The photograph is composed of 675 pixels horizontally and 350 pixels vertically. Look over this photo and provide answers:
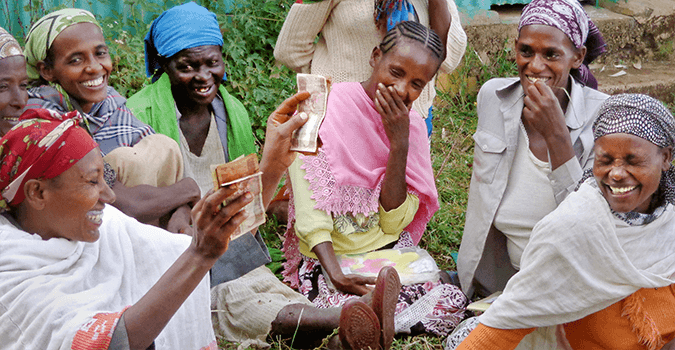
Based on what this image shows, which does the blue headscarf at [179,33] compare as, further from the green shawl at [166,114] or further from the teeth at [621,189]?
the teeth at [621,189]

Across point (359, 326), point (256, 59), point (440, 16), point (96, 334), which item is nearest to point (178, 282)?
point (96, 334)

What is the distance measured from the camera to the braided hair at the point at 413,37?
148 inches

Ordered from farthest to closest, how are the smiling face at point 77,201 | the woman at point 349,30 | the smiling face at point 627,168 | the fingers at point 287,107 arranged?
the woman at point 349,30, the fingers at point 287,107, the smiling face at point 627,168, the smiling face at point 77,201

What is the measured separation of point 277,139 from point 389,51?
1223 millimetres

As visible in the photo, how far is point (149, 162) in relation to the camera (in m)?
3.49

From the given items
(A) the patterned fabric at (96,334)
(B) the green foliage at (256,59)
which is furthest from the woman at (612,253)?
(B) the green foliage at (256,59)

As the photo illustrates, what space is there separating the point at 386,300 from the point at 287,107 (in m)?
1.00

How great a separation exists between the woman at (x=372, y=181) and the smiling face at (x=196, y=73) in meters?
0.75

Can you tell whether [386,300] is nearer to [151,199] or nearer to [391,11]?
[151,199]

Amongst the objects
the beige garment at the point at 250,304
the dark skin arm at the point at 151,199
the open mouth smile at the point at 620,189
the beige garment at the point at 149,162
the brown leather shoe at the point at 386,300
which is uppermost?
the open mouth smile at the point at 620,189

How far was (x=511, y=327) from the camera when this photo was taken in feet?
9.10

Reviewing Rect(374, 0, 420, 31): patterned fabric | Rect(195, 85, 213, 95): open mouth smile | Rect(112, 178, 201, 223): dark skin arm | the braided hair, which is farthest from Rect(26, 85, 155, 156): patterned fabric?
Rect(374, 0, 420, 31): patterned fabric

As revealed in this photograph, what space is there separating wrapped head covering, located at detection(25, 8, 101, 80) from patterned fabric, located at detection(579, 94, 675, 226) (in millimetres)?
2585

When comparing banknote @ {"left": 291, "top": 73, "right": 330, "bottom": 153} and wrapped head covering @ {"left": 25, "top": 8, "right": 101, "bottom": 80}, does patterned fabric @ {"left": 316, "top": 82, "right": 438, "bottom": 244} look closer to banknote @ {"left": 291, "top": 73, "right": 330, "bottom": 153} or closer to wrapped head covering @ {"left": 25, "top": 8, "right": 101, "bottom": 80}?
banknote @ {"left": 291, "top": 73, "right": 330, "bottom": 153}
